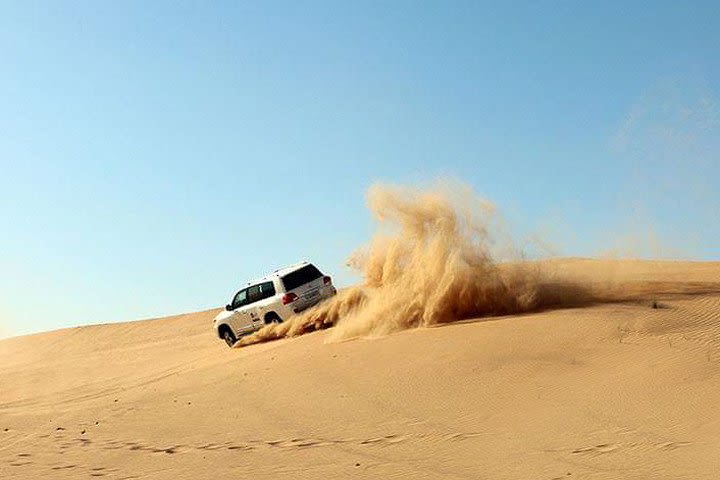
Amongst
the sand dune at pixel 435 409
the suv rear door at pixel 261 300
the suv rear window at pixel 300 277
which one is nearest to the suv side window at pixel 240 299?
the suv rear door at pixel 261 300

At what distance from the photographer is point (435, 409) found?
11133mm

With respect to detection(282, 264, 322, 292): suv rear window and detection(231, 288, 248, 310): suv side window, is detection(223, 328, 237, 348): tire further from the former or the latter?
detection(282, 264, 322, 292): suv rear window

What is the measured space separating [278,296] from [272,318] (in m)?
0.60

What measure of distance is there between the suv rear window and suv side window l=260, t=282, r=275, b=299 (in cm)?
44

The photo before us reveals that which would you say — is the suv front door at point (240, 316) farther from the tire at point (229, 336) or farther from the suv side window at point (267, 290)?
the suv side window at point (267, 290)

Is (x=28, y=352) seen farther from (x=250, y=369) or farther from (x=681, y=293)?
(x=681, y=293)

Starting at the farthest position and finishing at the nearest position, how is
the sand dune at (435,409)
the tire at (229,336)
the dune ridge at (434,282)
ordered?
the tire at (229,336)
the dune ridge at (434,282)
the sand dune at (435,409)

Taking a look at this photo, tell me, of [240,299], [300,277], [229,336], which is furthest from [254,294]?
[229,336]

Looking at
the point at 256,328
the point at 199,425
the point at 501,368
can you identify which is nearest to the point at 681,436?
the point at 501,368

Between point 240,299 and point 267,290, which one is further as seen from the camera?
point 240,299

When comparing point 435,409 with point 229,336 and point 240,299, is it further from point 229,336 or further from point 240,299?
point 229,336

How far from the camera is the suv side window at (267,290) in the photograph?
2025 cm

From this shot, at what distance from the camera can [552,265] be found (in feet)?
63.1

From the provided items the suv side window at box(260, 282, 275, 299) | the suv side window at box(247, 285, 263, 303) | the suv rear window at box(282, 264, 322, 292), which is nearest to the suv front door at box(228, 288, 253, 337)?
the suv side window at box(247, 285, 263, 303)
